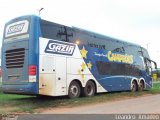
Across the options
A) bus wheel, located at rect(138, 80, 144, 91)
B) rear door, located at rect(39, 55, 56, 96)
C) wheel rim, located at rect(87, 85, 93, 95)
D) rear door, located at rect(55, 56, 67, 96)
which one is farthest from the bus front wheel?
rear door, located at rect(39, 55, 56, 96)

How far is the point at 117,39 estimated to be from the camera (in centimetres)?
2431

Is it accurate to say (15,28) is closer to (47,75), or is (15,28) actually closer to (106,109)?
(47,75)

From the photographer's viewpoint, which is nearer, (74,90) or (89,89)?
(74,90)

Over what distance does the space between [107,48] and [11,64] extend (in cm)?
701

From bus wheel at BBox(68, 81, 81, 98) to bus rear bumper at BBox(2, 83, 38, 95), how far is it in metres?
2.64

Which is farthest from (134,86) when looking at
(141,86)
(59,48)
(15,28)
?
(15,28)

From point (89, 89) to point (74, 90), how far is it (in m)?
1.72

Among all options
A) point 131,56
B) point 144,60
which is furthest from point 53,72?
point 144,60

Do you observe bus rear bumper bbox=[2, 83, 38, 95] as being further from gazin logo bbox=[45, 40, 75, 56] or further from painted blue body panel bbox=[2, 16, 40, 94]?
gazin logo bbox=[45, 40, 75, 56]

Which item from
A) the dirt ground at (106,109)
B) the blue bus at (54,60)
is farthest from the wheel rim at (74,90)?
the dirt ground at (106,109)

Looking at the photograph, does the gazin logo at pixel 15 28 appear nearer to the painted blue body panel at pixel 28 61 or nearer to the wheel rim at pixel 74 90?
the painted blue body panel at pixel 28 61

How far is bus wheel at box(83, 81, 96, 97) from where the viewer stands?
19.9 metres

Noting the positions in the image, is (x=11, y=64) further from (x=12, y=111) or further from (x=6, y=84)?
(x=12, y=111)

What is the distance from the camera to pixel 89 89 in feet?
67.7
